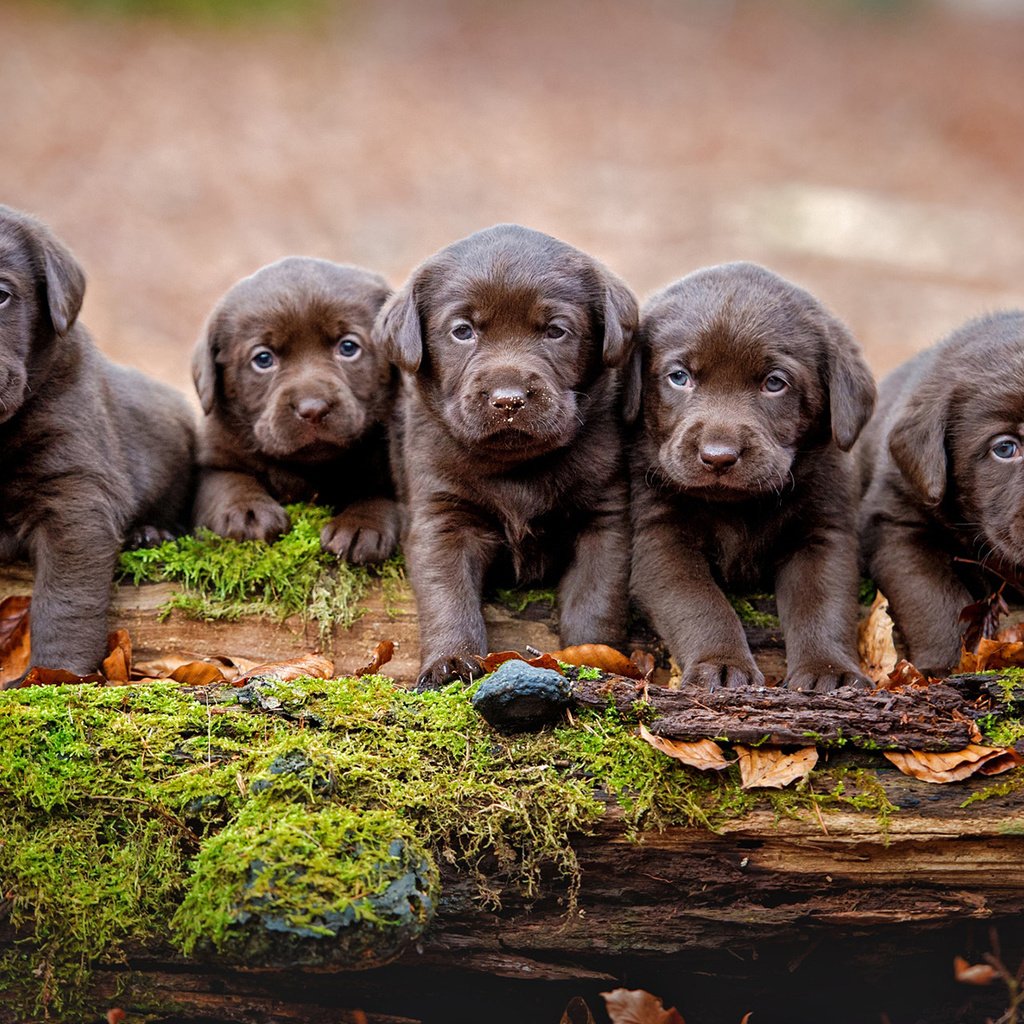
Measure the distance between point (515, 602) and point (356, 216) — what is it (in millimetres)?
11471

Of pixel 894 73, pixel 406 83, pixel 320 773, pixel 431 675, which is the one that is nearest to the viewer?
pixel 320 773

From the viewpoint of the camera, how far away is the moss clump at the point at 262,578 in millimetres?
5316

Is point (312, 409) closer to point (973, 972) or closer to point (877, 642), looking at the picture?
point (877, 642)

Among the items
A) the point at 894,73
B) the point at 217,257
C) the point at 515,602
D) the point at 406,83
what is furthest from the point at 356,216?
the point at 894,73

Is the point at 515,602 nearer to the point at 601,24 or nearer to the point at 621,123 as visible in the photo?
the point at 621,123

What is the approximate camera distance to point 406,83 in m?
21.5

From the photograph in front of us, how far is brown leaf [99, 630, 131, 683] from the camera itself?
5.00m

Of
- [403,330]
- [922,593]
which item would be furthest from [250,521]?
[922,593]

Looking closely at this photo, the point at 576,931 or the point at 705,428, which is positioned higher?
the point at 705,428

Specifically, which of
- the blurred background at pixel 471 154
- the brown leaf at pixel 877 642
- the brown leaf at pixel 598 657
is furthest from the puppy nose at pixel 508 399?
the blurred background at pixel 471 154

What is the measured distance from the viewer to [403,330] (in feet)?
17.2

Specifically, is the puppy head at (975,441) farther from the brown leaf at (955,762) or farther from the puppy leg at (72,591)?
the puppy leg at (72,591)

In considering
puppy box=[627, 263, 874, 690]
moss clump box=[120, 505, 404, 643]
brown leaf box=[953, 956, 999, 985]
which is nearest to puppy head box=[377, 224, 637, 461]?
puppy box=[627, 263, 874, 690]

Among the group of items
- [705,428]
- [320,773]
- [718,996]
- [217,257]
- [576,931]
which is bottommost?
[217,257]
